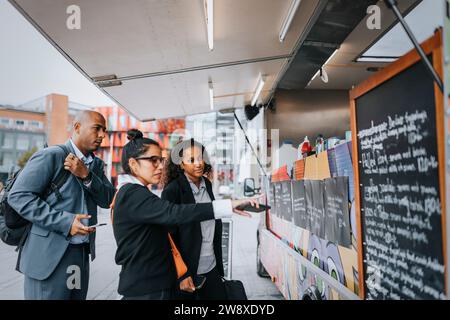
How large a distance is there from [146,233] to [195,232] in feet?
2.13

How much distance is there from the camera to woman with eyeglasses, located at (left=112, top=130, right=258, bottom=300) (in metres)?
1.86

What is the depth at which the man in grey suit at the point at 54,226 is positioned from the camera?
1.98 m

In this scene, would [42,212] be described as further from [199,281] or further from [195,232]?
[199,281]

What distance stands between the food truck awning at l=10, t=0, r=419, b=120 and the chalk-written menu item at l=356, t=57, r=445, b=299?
1758 millimetres

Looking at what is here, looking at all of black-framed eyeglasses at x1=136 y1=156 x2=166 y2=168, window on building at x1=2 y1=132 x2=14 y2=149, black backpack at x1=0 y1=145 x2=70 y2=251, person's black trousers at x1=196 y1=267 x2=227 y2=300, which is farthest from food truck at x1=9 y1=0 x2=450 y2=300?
window on building at x1=2 y1=132 x2=14 y2=149

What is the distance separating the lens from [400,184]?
1473 millimetres

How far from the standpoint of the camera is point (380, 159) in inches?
64.7

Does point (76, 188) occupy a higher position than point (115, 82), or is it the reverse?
point (115, 82)

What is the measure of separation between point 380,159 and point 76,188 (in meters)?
2.03

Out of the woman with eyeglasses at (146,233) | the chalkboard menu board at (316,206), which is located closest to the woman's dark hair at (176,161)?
the woman with eyeglasses at (146,233)

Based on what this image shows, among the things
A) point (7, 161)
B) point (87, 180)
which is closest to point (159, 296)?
point (87, 180)

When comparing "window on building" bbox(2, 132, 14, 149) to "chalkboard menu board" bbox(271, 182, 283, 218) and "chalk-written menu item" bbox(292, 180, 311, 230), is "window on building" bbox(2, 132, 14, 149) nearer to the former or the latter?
"chalkboard menu board" bbox(271, 182, 283, 218)

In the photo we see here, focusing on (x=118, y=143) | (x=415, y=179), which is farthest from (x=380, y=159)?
(x=118, y=143)
